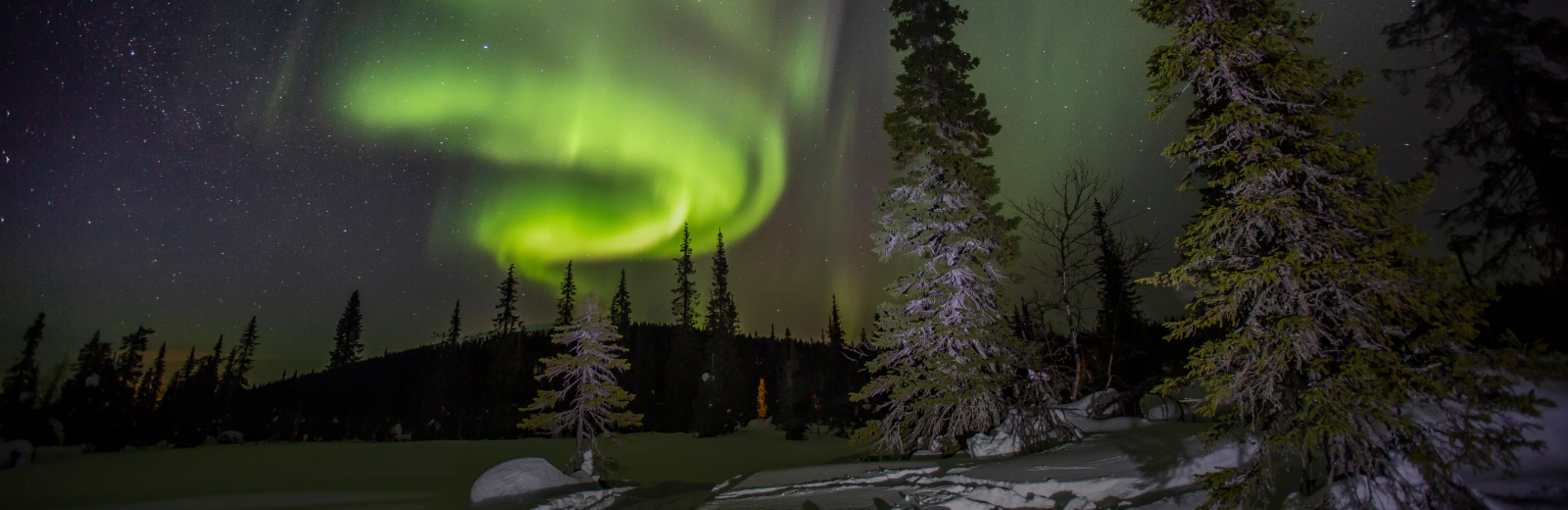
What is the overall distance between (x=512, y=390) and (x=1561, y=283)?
5986 cm

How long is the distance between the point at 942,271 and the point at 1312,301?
7638 mm

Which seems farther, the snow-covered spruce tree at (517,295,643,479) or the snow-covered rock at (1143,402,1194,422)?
the snow-covered spruce tree at (517,295,643,479)

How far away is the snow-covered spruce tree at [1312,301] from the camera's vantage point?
4574mm

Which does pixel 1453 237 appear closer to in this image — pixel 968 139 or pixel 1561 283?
pixel 1561 283

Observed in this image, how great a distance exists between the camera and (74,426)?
37812mm

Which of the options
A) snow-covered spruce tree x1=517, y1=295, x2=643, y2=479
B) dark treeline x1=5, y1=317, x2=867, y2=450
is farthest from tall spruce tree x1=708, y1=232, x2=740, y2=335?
snow-covered spruce tree x1=517, y1=295, x2=643, y2=479

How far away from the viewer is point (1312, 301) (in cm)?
548

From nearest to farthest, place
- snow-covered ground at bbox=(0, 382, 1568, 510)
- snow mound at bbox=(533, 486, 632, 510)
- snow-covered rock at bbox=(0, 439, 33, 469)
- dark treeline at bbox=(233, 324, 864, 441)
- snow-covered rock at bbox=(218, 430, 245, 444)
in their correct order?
snow-covered ground at bbox=(0, 382, 1568, 510), snow mound at bbox=(533, 486, 632, 510), snow-covered rock at bbox=(0, 439, 33, 469), snow-covered rock at bbox=(218, 430, 245, 444), dark treeline at bbox=(233, 324, 864, 441)

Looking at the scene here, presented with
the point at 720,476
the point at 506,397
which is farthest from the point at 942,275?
the point at 506,397

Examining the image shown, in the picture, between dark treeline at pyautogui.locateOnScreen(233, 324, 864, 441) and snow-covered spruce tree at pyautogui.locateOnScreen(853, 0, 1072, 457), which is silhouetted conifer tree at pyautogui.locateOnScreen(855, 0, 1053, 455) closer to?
snow-covered spruce tree at pyautogui.locateOnScreen(853, 0, 1072, 457)

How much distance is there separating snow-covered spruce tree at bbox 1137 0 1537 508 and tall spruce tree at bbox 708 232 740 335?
50303 millimetres

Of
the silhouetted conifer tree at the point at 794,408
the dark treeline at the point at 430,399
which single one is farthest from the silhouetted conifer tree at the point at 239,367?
the silhouetted conifer tree at the point at 794,408

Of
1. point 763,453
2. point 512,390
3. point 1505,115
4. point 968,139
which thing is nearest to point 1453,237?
point 1505,115

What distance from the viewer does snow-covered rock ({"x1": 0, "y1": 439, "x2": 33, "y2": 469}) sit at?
26359mm
